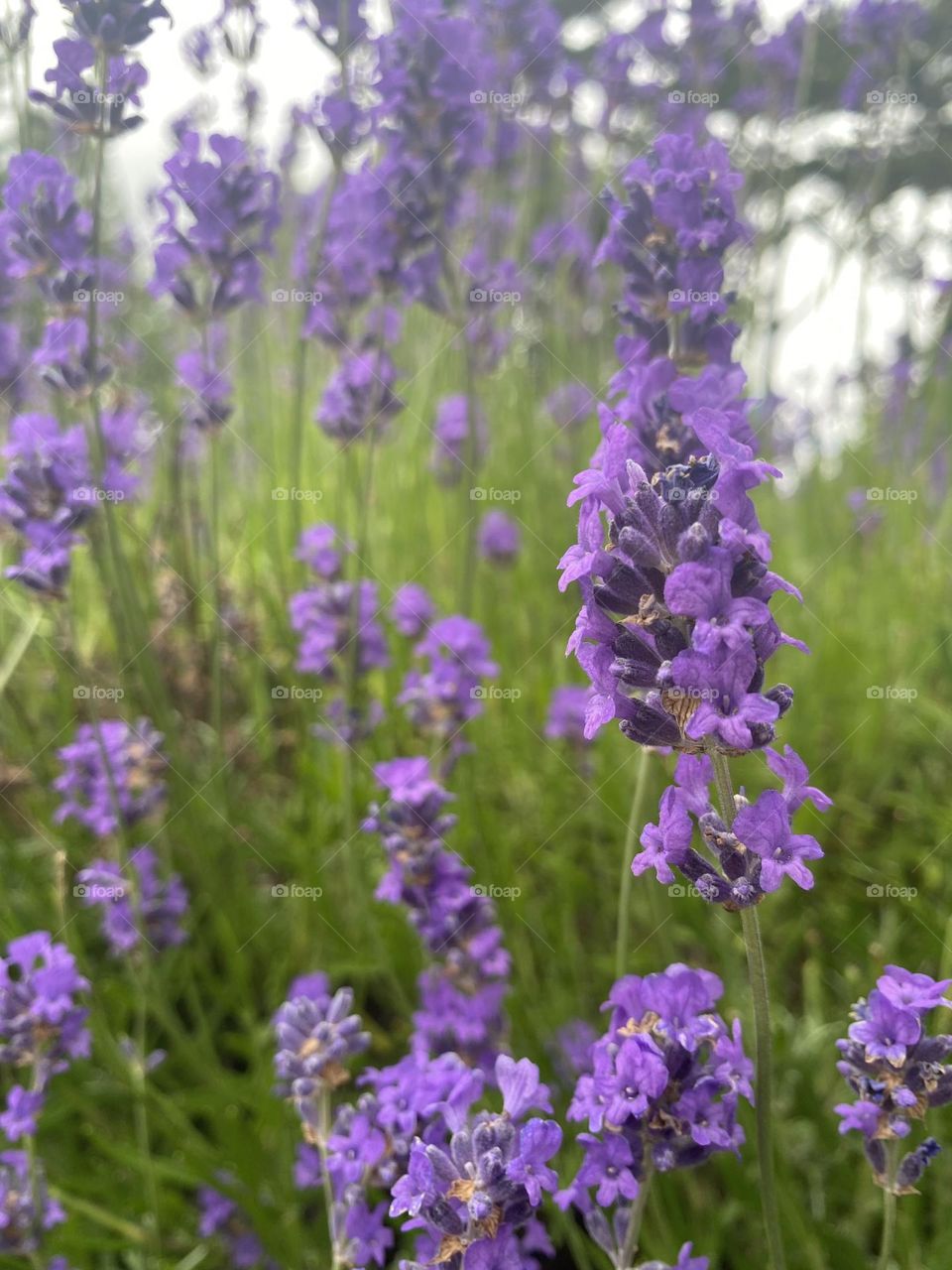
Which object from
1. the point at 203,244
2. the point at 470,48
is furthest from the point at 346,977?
the point at 470,48

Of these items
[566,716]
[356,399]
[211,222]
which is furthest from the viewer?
[566,716]

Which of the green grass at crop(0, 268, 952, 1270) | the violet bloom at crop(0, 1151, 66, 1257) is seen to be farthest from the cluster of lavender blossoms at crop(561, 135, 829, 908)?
the violet bloom at crop(0, 1151, 66, 1257)

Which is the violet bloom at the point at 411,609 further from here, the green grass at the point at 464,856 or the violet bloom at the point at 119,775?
the violet bloom at the point at 119,775

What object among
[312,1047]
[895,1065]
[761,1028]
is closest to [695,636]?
[761,1028]

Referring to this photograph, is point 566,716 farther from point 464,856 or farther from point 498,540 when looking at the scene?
point 498,540

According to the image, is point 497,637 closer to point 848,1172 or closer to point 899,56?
point 848,1172

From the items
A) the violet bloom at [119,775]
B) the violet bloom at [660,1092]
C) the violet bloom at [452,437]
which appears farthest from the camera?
the violet bloom at [452,437]

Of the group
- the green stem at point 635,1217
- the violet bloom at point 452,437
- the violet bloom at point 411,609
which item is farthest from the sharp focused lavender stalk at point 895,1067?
the violet bloom at point 452,437

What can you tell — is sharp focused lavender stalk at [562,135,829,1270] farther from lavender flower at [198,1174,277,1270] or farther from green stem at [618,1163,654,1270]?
lavender flower at [198,1174,277,1270]
